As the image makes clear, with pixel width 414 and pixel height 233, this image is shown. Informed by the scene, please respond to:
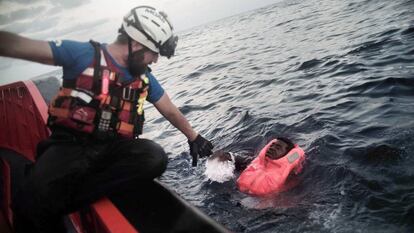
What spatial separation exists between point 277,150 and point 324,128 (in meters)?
1.82

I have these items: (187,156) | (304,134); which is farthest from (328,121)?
(187,156)

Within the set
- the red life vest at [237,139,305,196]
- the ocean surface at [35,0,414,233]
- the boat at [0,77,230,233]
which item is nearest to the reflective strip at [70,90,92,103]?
the boat at [0,77,230,233]

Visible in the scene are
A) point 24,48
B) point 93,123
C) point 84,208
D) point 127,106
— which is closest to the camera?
point 24,48

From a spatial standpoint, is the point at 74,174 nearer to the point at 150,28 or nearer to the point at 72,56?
the point at 72,56

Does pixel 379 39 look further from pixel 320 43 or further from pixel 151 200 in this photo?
pixel 151 200

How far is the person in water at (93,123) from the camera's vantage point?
2.67m

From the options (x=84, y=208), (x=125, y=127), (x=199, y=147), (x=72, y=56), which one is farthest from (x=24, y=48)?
Result: (x=199, y=147)

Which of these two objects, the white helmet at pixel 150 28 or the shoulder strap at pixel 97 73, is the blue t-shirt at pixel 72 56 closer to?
the shoulder strap at pixel 97 73

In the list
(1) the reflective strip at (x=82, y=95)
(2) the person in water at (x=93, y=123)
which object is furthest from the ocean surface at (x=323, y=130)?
(1) the reflective strip at (x=82, y=95)

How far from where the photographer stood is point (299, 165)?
185 inches

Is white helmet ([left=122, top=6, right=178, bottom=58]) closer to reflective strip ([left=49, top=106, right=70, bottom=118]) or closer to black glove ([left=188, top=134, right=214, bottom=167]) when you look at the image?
reflective strip ([left=49, top=106, right=70, bottom=118])

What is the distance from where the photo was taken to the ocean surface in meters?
3.81

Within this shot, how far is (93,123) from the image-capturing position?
2.94 metres

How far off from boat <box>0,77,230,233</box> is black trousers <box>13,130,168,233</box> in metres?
0.13
